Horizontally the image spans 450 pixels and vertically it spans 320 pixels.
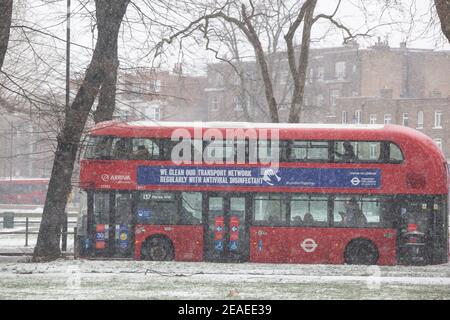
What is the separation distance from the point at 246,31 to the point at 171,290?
1888cm

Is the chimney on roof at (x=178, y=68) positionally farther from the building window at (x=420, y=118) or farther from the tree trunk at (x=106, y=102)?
the building window at (x=420, y=118)

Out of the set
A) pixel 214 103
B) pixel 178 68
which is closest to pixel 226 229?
pixel 178 68

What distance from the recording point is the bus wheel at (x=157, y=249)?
2420 cm

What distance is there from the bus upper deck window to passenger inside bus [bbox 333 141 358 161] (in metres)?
0.96

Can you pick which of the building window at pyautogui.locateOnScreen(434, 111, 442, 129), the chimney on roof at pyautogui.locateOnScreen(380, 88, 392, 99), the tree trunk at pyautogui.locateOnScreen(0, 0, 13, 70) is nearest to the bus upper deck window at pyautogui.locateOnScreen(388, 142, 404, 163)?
the tree trunk at pyautogui.locateOnScreen(0, 0, 13, 70)

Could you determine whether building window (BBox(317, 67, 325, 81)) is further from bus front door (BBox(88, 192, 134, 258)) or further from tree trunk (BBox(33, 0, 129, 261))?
tree trunk (BBox(33, 0, 129, 261))

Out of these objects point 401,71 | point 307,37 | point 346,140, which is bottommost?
point 346,140

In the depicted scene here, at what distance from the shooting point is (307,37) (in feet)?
100

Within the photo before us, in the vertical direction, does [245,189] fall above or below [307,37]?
below

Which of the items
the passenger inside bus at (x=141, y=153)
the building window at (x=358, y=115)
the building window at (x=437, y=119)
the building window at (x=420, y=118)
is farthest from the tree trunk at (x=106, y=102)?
the building window at (x=358, y=115)
